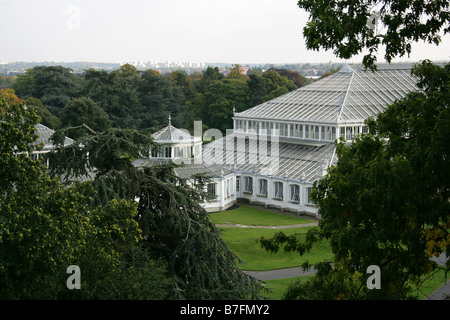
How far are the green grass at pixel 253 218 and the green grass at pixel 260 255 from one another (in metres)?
3.30

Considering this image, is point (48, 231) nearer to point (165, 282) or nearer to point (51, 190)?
point (51, 190)

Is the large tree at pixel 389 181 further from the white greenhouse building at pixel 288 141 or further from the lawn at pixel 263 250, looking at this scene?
the white greenhouse building at pixel 288 141

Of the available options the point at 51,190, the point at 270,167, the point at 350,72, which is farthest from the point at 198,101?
the point at 51,190

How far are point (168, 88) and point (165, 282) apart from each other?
252 ft

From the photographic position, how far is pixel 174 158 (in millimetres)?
52969

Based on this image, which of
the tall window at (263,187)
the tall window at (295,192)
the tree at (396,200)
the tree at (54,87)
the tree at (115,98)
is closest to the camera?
the tree at (396,200)

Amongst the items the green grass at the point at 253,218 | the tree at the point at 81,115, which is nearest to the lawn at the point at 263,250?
the green grass at the point at 253,218

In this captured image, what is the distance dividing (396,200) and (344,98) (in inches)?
1746

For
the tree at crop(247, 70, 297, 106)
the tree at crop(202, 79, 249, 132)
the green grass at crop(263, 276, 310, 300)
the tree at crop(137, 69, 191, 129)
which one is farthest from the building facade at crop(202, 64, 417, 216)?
the tree at crop(247, 70, 297, 106)

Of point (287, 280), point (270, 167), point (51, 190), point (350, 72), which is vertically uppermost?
point (350, 72)

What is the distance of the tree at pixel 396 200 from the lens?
14.6 meters

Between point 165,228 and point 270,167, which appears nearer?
point 165,228

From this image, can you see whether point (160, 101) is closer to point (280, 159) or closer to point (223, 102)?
point (223, 102)
